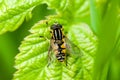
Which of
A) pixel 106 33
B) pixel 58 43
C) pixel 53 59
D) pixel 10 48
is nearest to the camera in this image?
pixel 106 33

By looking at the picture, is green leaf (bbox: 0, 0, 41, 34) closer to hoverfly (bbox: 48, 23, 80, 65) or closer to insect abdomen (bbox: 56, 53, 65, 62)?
hoverfly (bbox: 48, 23, 80, 65)

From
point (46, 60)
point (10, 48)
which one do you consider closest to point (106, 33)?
point (46, 60)

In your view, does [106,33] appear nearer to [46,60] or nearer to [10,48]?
[46,60]

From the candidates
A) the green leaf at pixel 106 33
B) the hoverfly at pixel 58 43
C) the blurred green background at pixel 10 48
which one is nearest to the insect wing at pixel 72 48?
the hoverfly at pixel 58 43

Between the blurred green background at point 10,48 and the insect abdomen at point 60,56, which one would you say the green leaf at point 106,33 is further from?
the blurred green background at point 10,48

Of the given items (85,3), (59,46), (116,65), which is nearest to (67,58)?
(59,46)

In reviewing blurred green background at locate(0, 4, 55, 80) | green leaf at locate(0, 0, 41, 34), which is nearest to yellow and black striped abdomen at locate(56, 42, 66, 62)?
green leaf at locate(0, 0, 41, 34)

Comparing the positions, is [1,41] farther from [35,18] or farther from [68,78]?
[68,78]
